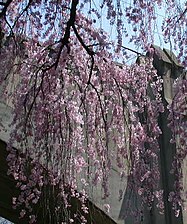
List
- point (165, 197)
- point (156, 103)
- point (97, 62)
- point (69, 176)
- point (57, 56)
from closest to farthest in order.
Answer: point (57, 56), point (97, 62), point (69, 176), point (156, 103), point (165, 197)

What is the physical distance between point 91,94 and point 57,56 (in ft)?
2.68

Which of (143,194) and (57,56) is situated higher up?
(57,56)

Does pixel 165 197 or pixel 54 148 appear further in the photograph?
pixel 165 197

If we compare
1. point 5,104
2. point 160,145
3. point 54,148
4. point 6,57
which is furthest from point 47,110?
point 160,145

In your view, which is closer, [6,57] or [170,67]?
[6,57]

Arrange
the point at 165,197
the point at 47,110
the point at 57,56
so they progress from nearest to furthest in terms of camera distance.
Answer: the point at 57,56, the point at 47,110, the point at 165,197

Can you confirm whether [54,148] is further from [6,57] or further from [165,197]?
[165,197]

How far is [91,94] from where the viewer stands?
4.37 metres

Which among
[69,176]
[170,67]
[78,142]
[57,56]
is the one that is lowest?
[69,176]

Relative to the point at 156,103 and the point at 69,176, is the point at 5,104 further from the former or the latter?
the point at 156,103

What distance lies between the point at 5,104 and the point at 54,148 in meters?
0.92

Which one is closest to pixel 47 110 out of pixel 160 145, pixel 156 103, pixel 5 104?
pixel 5 104

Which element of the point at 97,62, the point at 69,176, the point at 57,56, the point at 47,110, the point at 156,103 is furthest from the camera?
the point at 156,103

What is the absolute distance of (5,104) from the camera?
4.79m
